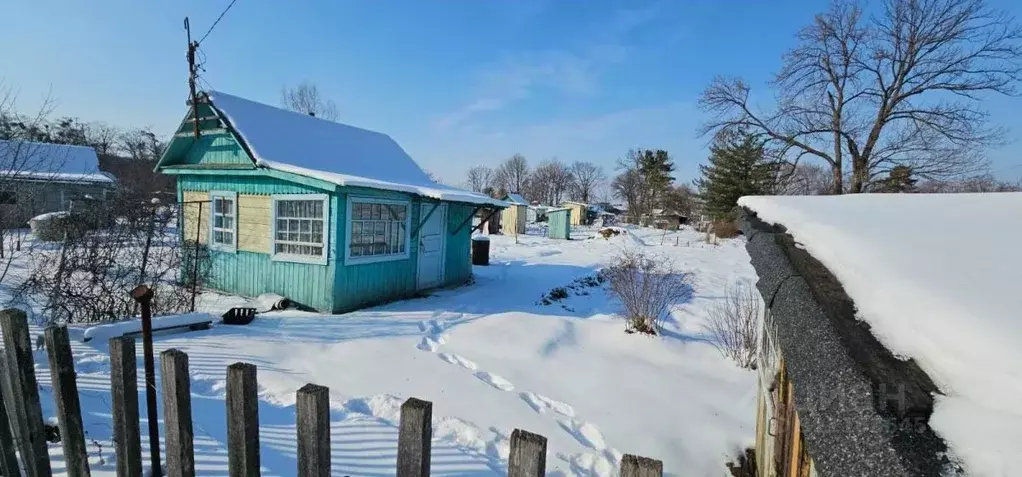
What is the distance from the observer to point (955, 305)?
2.61ft

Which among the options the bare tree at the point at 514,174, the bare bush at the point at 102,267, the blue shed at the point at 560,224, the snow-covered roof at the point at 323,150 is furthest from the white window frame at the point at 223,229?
the bare tree at the point at 514,174

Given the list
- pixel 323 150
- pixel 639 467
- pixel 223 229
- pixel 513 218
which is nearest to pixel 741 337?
pixel 639 467

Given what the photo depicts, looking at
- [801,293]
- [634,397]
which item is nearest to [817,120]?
[634,397]

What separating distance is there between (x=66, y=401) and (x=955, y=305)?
3138 millimetres

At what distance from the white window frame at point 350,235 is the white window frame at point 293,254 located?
0.33m

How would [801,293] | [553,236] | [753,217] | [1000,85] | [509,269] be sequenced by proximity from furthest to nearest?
1. [553,236]
2. [1000,85]
3. [509,269]
4. [753,217]
5. [801,293]

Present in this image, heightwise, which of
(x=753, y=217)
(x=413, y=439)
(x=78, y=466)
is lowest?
(x=78, y=466)

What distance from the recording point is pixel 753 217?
10.9 feet

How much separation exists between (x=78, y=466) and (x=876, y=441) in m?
2.99

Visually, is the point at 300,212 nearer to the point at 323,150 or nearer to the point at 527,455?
the point at 323,150

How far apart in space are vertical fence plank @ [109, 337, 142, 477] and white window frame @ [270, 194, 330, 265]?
6.48 m

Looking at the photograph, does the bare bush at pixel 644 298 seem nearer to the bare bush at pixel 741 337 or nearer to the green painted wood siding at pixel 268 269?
the bare bush at pixel 741 337

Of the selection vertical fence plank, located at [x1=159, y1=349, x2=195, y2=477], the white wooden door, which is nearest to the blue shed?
the white wooden door

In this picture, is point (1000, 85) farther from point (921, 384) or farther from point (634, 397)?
point (921, 384)
